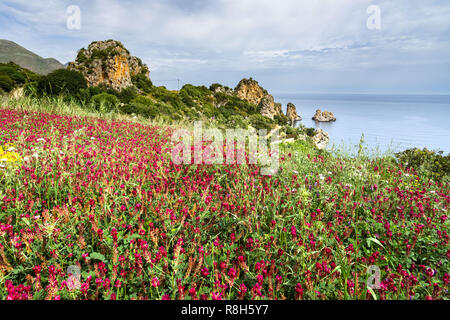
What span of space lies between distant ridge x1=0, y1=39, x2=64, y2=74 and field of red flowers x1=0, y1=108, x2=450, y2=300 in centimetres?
16346

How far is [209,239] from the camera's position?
2.48m

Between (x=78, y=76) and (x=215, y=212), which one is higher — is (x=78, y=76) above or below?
above

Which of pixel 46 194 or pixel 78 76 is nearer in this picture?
pixel 46 194

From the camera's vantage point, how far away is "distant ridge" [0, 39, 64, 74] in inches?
5187

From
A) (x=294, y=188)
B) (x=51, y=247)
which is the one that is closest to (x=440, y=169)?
(x=294, y=188)

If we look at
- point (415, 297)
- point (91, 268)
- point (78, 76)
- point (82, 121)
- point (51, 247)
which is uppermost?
point (78, 76)

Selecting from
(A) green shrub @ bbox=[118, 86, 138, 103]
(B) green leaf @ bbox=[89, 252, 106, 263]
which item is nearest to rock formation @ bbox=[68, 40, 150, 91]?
(A) green shrub @ bbox=[118, 86, 138, 103]

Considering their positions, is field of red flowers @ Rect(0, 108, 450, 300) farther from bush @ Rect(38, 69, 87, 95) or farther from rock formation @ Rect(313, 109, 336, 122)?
rock formation @ Rect(313, 109, 336, 122)

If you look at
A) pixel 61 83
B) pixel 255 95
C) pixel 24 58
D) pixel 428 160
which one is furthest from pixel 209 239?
pixel 24 58

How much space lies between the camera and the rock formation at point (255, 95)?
152ft

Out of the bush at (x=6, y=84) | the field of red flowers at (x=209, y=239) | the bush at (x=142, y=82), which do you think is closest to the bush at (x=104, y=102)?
the field of red flowers at (x=209, y=239)

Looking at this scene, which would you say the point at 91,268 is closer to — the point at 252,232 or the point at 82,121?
the point at 252,232
